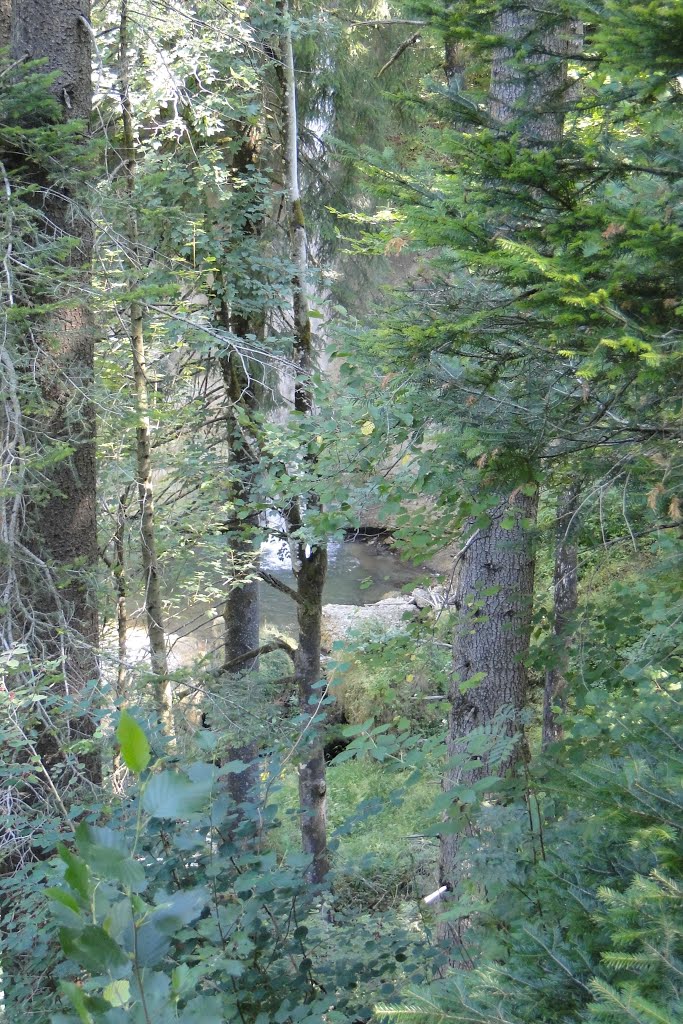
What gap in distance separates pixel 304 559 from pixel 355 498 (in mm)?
3130

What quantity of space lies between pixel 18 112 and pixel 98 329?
4.30 ft

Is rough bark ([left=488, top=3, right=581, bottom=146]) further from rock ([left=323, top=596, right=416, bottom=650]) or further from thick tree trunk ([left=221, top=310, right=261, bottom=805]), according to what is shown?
rock ([left=323, top=596, right=416, bottom=650])

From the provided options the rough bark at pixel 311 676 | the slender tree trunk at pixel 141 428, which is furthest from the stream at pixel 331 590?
the slender tree trunk at pixel 141 428

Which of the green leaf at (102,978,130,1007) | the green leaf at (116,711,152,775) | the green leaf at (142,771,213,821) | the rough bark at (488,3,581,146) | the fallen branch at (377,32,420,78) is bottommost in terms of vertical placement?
the green leaf at (102,978,130,1007)

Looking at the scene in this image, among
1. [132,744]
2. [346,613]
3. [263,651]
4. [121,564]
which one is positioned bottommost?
[132,744]

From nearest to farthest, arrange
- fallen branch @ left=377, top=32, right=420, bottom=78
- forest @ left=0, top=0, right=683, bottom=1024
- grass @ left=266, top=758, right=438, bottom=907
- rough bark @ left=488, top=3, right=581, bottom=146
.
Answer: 1. forest @ left=0, top=0, right=683, bottom=1024
2. rough bark @ left=488, top=3, right=581, bottom=146
3. grass @ left=266, top=758, right=438, bottom=907
4. fallen branch @ left=377, top=32, right=420, bottom=78

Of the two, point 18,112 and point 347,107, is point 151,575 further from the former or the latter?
point 347,107

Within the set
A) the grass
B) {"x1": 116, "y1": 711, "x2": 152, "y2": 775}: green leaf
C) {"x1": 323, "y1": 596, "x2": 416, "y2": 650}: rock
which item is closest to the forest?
{"x1": 116, "y1": 711, "x2": 152, "y2": 775}: green leaf

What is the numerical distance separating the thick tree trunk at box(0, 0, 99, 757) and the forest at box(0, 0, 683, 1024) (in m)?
0.03

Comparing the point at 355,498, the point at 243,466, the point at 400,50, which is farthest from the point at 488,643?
the point at 400,50

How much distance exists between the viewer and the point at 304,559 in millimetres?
7609

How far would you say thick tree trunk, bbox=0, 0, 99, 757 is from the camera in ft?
15.8

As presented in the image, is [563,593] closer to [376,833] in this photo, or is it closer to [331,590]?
[376,833]

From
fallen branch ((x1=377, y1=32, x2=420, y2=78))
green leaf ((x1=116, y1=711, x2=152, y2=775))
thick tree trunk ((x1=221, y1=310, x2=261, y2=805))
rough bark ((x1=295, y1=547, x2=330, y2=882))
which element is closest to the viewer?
green leaf ((x1=116, y1=711, x2=152, y2=775))
